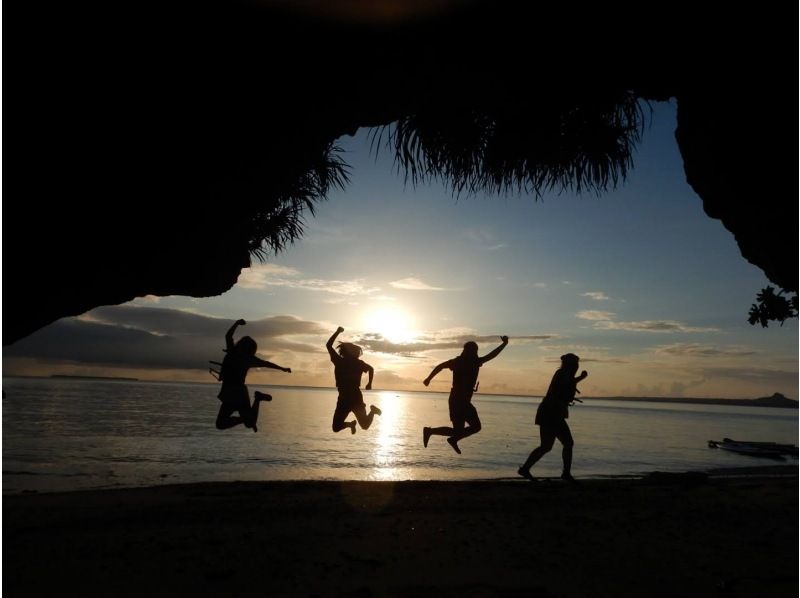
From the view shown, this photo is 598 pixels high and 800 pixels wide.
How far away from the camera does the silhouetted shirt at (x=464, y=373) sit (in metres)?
9.62

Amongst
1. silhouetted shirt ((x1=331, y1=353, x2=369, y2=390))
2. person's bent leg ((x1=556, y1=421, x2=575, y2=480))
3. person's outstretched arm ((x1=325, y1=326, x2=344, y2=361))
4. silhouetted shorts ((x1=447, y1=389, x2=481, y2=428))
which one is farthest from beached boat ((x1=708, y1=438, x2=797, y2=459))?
person's outstretched arm ((x1=325, y1=326, x2=344, y2=361))

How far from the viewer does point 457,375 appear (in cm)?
983

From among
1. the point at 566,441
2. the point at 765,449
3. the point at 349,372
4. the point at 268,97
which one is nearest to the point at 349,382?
the point at 349,372

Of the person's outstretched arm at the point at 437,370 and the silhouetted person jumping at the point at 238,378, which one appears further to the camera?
the person's outstretched arm at the point at 437,370

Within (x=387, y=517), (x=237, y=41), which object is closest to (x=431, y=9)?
(x=237, y=41)

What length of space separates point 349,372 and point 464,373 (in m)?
2.08

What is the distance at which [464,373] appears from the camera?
9719mm

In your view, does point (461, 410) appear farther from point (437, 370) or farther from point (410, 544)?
point (410, 544)

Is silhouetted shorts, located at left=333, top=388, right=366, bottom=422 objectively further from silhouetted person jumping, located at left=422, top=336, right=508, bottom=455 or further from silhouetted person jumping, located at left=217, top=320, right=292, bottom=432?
silhouetted person jumping, located at left=217, top=320, right=292, bottom=432

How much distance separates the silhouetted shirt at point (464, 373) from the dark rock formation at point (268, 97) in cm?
520

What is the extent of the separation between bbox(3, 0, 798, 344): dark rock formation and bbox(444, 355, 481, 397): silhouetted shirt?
5.20 m

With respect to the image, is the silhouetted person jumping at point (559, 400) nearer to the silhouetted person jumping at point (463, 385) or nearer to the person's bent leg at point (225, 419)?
the silhouetted person jumping at point (463, 385)

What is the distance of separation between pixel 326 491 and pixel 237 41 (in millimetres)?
12017

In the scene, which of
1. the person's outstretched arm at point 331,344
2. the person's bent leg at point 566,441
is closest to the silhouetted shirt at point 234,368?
the person's outstretched arm at point 331,344
